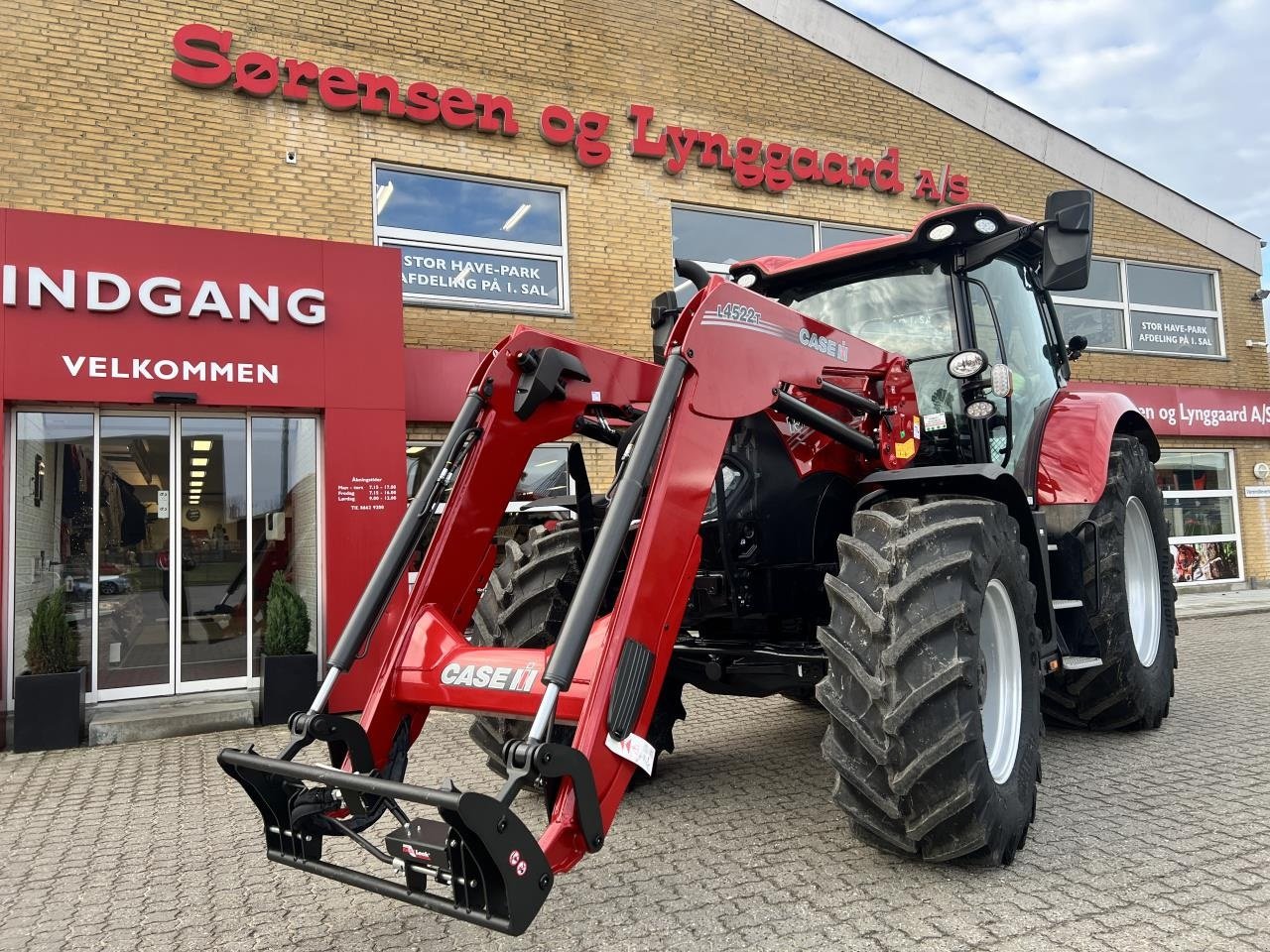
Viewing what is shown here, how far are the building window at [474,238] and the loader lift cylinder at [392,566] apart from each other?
20.7ft

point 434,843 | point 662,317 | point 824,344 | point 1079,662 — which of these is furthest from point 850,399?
point 434,843

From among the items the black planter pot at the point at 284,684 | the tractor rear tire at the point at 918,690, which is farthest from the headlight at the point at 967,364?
the black planter pot at the point at 284,684

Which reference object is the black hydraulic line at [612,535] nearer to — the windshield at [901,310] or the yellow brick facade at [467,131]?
the windshield at [901,310]

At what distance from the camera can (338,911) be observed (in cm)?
340

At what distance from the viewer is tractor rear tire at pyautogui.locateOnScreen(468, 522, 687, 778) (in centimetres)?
428

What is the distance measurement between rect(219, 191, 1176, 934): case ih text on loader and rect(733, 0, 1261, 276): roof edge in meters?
8.38

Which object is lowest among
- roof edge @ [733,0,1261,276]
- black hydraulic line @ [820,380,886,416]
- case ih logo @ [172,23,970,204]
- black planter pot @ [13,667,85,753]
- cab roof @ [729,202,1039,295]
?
black planter pot @ [13,667,85,753]

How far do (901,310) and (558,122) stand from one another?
6767 mm

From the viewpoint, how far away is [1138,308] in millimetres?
14789

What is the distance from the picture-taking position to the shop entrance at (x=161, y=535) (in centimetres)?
750

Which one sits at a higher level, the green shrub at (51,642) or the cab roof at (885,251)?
the cab roof at (885,251)

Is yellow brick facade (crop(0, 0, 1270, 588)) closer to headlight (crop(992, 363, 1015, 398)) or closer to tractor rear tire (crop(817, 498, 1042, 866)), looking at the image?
headlight (crop(992, 363, 1015, 398))

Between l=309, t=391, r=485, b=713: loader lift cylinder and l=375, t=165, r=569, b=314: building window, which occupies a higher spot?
l=375, t=165, r=569, b=314: building window

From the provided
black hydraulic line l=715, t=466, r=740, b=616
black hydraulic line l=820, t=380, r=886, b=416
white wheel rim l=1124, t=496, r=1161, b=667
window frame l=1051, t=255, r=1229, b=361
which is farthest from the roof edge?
black hydraulic line l=715, t=466, r=740, b=616
